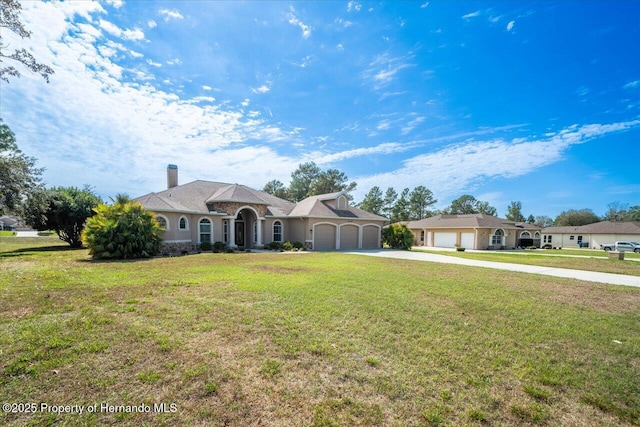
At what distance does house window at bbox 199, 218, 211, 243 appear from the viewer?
20.0 metres

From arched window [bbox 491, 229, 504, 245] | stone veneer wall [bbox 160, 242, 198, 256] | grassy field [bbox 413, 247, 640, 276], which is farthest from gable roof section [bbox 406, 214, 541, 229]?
stone veneer wall [bbox 160, 242, 198, 256]

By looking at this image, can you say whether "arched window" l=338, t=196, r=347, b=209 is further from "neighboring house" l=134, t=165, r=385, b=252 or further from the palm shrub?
the palm shrub

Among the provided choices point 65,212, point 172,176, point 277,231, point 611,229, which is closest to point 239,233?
point 277,231

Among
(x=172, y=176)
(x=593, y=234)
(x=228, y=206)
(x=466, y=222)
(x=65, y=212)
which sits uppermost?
(x=172, y=176)

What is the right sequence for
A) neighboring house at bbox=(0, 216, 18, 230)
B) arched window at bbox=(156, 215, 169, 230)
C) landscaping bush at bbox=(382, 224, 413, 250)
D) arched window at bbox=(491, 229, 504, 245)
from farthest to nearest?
neighboring house at bbox=(0, 216, 18, 230) < arched window at bbox=(491, 229, 504, 245) < landscaping bush at bbox=(382, 224, 413, 250) < arched window at bbox=(156, 215, 169, 230)

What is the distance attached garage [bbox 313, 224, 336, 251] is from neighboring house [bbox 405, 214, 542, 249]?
60.9 ft

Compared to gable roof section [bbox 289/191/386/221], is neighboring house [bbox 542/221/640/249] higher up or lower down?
lower down

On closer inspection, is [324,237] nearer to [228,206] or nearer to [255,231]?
[255,231]

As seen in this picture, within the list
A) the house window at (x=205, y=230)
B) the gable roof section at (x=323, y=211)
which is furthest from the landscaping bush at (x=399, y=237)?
the house window at (x=205, y=230)

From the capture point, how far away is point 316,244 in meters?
23.0

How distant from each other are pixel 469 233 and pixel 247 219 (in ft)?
85.4

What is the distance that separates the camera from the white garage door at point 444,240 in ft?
113

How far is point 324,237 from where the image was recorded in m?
23.5

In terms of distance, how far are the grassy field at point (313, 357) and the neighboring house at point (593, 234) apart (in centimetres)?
4645
